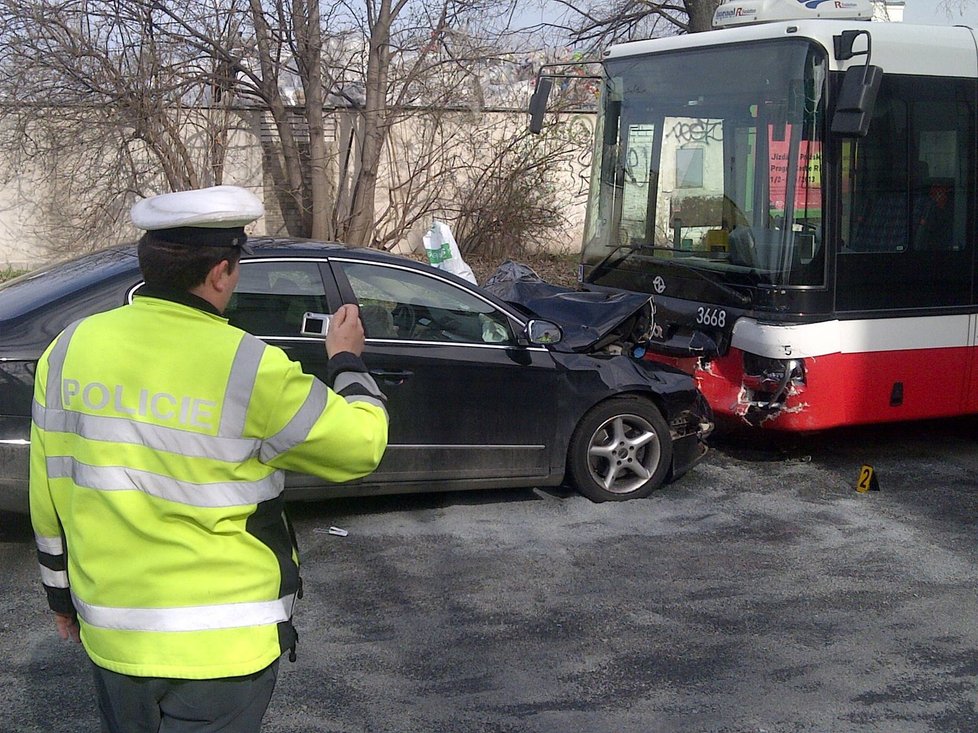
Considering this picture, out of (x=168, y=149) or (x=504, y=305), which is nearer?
(x=504, y=305)

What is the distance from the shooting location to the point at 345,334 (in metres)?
2.48

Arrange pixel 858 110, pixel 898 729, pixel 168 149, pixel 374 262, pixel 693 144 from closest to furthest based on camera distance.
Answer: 1. pixel 898 729
2. pixel 374 262
3. pixel 858 110
4. pixel 693 144
5. pixel 168 149

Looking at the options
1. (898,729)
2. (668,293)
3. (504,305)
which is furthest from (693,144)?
(898,729)

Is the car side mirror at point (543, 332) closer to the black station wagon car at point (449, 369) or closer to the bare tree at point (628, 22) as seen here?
the black station wagon car at point (449, 369)

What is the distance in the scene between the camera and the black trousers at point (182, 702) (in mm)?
2254

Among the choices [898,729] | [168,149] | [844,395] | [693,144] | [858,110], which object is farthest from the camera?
[168,149]

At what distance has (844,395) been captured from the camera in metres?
7.30

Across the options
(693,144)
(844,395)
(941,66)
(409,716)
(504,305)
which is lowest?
(409,716)

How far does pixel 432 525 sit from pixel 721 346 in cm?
250

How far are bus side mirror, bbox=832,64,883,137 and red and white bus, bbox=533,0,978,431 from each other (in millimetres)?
12

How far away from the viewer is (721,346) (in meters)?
7.58

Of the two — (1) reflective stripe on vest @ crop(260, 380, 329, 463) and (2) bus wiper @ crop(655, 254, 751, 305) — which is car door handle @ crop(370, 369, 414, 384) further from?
(1) reflective stripe on vest @ crop(260, 380, 329, 463)

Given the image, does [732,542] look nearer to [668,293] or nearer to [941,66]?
[668,293]

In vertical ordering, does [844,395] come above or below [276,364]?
below
